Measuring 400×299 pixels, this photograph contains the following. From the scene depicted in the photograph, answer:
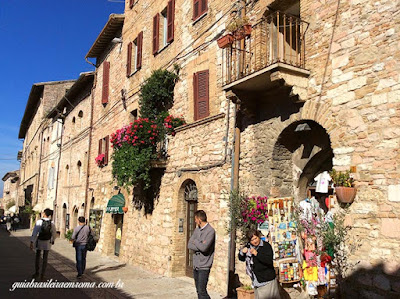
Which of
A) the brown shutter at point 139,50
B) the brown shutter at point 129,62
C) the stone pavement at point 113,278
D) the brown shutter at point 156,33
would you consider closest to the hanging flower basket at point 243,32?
the brown shutter at point 156,33

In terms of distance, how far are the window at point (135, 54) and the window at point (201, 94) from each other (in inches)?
179

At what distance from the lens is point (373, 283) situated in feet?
18.6

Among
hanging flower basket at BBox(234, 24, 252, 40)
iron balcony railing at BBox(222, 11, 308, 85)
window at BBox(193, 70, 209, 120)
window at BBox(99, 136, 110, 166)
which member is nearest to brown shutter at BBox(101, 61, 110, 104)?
window at BBox(99, 136, 110, 166)

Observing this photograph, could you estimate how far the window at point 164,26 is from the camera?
12633 millimetres

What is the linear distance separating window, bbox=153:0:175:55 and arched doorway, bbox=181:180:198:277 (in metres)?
4.78

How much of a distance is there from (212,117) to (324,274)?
4.84 metres

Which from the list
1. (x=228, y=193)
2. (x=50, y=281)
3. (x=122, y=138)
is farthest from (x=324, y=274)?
(x=122, y=138)

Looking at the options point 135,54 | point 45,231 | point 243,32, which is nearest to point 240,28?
point 243,32

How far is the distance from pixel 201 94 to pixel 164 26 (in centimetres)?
422

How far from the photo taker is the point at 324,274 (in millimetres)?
6227

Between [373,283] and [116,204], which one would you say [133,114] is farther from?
[373,283]

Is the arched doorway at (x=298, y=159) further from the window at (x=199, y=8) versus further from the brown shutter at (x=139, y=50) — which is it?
the brown shutter at (x=139, y=50)

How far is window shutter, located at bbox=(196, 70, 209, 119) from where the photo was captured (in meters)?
10.3

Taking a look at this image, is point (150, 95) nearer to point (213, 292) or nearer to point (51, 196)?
point (213, 292)
